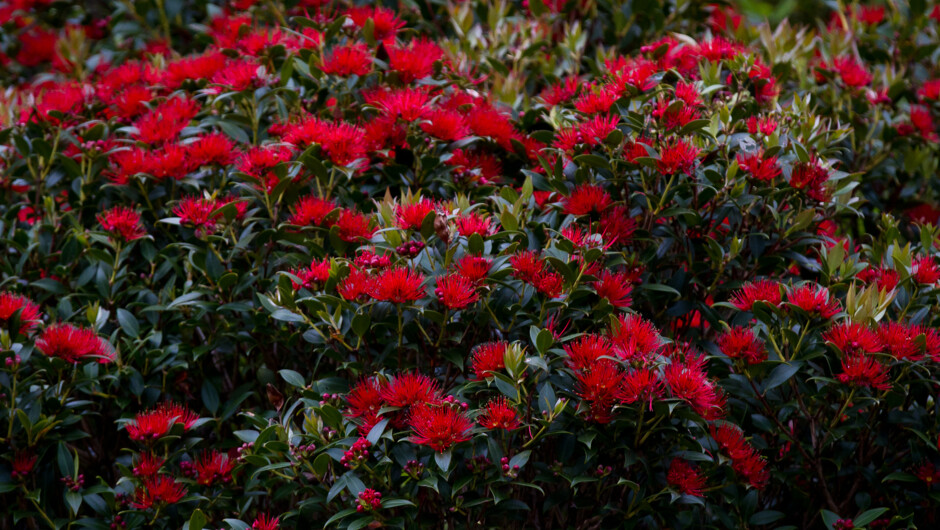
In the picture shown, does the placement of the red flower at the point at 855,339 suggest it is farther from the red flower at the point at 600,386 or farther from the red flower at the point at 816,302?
the red flower at the point at 600,386

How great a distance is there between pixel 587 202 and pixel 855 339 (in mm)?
713

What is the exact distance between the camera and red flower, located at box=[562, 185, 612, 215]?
89.7 inches

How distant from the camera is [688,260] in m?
2.44

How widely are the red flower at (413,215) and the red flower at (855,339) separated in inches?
38.5

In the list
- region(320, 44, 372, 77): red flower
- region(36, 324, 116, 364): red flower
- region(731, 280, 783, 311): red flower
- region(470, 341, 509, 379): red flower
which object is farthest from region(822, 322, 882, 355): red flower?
region(36, 324, 116, 364): red flower

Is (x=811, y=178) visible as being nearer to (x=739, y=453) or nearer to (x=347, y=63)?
(x=739, y=453)

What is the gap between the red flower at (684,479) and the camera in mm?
2059

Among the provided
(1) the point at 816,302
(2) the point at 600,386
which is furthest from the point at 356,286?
(1) the point at 816,302

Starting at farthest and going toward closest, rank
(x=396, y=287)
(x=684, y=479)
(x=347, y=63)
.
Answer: (x=347, y=63) < (x=684, y=479) < (x=396, y=287)

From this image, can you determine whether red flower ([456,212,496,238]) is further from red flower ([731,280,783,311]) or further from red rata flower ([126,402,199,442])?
red rata flower ([126,402,199,442])

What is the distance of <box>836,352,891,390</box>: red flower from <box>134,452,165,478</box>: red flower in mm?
1681

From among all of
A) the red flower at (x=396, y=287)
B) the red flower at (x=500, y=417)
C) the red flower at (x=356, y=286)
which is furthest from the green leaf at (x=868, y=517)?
the red flower at (x=356, y=286)

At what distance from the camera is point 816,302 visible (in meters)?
2.06

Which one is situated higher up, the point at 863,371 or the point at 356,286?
the point at 356,286
